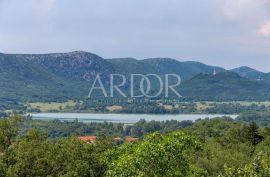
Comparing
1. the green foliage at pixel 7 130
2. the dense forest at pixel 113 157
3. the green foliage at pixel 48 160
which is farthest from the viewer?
the green foliage at pixel 7 130

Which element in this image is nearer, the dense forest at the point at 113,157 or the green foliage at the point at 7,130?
the dense forest at the point at 113,157

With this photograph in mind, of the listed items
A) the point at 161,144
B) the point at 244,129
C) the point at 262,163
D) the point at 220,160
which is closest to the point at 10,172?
the point at 161,144

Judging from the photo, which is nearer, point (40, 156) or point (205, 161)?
point (40, 156)

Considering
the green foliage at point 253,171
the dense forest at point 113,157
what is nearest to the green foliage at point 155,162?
the dense forest at point 113,157

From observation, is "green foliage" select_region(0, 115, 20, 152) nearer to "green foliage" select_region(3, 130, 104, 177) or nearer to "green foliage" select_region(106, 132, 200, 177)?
"green foliage" select_region(3, 130, 104, 177)

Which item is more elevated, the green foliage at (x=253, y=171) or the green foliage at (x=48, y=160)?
the green foliage at (x=253, y=171)

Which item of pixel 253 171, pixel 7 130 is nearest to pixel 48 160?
pixel 7 130

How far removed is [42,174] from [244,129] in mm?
60668

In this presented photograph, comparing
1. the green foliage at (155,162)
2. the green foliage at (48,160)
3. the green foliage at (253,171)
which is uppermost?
the green foliage at (253,171)

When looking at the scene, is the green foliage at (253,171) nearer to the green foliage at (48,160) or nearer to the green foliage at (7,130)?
the green foliage at (48,160)

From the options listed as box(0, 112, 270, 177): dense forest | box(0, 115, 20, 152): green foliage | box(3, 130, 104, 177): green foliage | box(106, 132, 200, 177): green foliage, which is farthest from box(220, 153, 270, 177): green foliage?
box(0, 115, 20, 152): green foliage

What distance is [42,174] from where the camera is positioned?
52.3 m

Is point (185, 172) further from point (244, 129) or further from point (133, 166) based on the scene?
point (244, 129)

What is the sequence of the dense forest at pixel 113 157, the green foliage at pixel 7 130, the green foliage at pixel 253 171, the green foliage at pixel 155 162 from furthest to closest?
1. the green foliage at pixel 7 130
2. the dense forest at pixel 113 157
3. the green foliage at pixel 155 162
4. the green foliage at pixel 253 171
